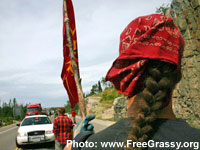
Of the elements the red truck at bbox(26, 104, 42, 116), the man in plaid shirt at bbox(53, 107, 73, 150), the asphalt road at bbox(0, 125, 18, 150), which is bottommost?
the asphalt road at bbox(0, 125, 18, 150)

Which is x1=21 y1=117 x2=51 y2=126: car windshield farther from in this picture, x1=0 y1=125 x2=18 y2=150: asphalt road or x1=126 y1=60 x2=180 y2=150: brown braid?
x1=126 y1=60 x2=180 y2=150: brown braid

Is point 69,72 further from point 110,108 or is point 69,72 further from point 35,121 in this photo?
point 110,108

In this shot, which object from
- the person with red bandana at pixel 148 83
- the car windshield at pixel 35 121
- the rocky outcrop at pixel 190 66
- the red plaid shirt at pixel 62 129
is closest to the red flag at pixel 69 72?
the person with red bandana at pixel 148 83

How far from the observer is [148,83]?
3.39 ft

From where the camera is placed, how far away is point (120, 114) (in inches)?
894

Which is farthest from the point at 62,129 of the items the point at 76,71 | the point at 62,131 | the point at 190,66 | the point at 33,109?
the point at 33,109

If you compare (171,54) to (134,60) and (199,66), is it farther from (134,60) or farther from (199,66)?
(199,66)

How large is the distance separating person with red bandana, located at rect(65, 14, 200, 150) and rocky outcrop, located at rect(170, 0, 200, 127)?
943 centimetres

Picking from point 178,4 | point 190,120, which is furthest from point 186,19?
point 190,120

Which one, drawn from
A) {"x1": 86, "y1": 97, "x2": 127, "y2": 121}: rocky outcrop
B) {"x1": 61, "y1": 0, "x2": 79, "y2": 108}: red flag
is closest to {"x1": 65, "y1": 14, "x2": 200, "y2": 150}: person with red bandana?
{"x1": 61, "y1": 0, "x2": 79, "y2": 108}: red flag

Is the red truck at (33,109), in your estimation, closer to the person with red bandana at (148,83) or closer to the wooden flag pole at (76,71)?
the wooden flag pole at (76,71)

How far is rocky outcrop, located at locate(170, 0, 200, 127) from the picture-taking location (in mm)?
10055

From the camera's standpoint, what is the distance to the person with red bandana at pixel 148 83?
3.31 ft

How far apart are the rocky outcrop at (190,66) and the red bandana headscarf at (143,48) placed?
9431mm
